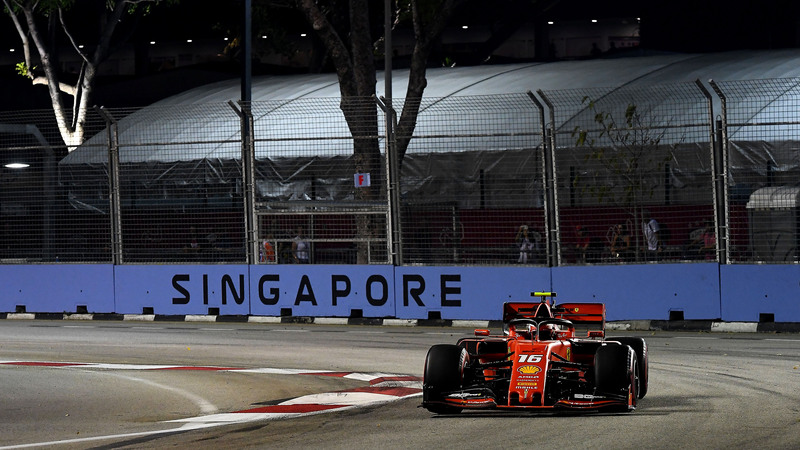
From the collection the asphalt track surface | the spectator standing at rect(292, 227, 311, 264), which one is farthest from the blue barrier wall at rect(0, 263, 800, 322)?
the asphalt track surface

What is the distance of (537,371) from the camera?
362 inches

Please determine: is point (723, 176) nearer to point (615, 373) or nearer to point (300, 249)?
point (300, 249)

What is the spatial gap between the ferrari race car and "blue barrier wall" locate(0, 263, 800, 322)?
24.2ft

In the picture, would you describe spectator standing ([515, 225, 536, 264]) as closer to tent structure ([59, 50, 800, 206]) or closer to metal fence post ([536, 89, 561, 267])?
metal fence post ([536, 89, 561, 267])

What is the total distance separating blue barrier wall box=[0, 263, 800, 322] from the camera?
17.2 meters

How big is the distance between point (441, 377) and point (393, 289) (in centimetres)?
988

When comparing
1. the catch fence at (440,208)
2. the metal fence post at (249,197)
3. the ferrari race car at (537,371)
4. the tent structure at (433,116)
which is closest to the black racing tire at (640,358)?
the ferrari race car at (537,371)

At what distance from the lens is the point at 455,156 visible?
28188mm

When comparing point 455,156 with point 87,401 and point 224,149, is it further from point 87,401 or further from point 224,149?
point 87,401

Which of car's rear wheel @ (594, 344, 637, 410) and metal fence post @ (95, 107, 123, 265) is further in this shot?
metal fence post @ (95, 107, 123, 265)

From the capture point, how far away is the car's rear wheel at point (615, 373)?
362 inches

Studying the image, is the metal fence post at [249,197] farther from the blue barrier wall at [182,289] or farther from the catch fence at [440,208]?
the blue barrier wall at [182,289]

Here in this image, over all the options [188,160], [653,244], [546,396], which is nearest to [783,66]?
[653,244]

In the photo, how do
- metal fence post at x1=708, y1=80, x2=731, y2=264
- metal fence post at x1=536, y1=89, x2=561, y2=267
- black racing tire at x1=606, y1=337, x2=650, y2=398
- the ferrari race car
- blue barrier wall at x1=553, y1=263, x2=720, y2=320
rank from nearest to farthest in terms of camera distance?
the ferrari race car < black racing tire at x1=606, y1=337, x2=650, y2=398 < metal fence post at x1=708, y1=80, x2=731, y2=264 < blue barrier wall at x1=553, y1=263, x2=720, y2=320 < metal fence post at x1=536, y1=89, x2=561, y2=267
